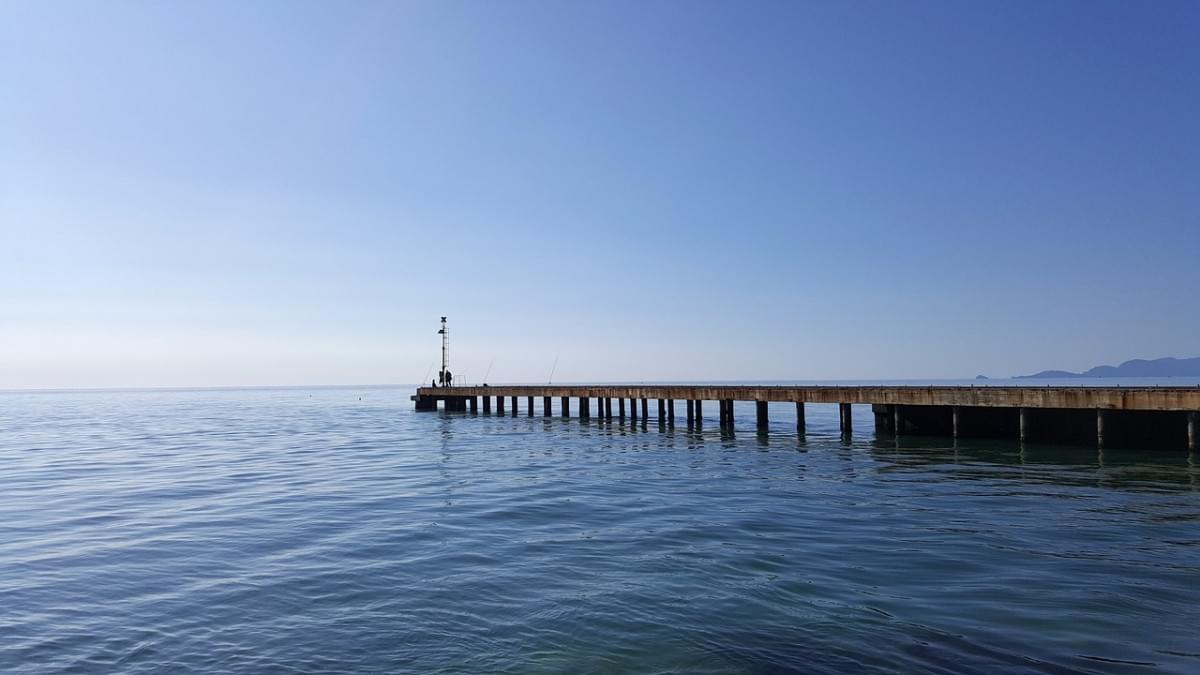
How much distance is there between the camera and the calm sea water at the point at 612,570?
27.8ft

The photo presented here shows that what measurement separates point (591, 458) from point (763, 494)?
12043 millimetres

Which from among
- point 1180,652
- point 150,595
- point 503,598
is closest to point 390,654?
point 503,598

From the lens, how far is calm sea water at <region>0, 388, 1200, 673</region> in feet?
27.8

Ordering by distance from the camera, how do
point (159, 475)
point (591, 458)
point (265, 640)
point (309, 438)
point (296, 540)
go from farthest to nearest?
point (309, 438) < point (591, 458) < point (159, 475) < point (296, 540) < point (265, 640)

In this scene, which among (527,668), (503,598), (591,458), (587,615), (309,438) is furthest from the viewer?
(309,438)

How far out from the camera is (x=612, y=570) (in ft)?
39.9

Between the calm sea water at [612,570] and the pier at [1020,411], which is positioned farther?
the pier at [1020,411]

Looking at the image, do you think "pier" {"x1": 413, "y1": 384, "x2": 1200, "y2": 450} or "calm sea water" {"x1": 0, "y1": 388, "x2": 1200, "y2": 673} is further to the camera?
"pier" {"x1": 413, "y1": 384, "x2": 1200, "y2": 450}

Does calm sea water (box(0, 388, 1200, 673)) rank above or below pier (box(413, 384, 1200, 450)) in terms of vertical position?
below

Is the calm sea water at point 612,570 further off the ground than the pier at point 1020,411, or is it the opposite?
the pier at point 1020,411

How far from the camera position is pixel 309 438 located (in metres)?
46.0

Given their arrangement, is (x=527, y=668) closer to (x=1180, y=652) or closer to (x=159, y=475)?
(x=1180, y=652)

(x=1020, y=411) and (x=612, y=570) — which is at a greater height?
(x=1020, y=411)

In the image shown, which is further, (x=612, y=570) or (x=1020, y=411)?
(x=1020, y=411)
